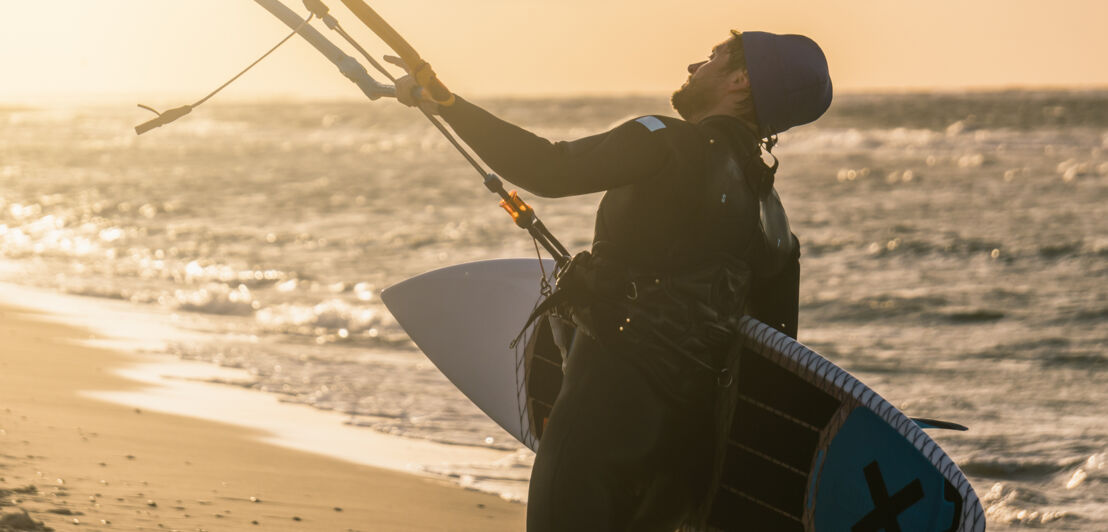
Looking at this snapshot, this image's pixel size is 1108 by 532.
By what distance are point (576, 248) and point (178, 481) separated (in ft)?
49.0

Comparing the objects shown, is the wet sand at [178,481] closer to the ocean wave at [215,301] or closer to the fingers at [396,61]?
the fingers at [396,61]

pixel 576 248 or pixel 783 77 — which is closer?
pixel 783 77

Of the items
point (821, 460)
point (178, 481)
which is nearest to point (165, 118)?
point (821, 460)

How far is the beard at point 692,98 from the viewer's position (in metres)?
3.01

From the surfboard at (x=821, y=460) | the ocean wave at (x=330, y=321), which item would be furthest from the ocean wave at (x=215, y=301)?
the surfboard at (x=821, y=460)

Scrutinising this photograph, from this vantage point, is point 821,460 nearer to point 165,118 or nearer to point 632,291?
point 632,291

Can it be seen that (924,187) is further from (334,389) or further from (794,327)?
(794,327)

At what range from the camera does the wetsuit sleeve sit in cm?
271

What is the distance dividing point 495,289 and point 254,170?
35.5 metres

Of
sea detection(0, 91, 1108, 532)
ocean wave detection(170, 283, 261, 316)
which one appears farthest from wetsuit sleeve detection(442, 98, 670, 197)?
ocean wave detection(170, 283, 261, 316)

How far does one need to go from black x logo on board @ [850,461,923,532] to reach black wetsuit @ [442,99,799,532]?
499mm

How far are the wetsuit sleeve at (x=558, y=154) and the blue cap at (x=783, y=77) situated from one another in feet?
1.08

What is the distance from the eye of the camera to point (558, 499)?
292cm

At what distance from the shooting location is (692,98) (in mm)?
3021
